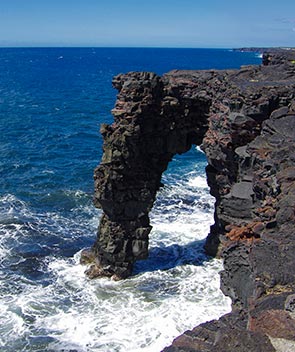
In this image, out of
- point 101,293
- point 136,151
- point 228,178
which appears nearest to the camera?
point 228,178

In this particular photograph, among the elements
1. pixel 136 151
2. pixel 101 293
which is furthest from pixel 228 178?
pixel 101 293

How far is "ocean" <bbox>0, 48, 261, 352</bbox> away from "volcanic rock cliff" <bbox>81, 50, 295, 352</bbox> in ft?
8.41

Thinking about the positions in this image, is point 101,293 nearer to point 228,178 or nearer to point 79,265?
point 79,265

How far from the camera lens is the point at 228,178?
107 ft

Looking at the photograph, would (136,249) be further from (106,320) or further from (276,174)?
(276,174)

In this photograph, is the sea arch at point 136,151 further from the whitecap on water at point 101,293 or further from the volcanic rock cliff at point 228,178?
the whitecap on water at point 101,293

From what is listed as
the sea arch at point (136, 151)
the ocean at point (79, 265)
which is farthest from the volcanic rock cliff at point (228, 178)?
the ocean at point (79, 265)

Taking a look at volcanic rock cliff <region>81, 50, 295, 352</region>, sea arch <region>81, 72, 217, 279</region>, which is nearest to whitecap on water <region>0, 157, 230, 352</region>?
sea arch <region>81, 72, 217, 279</region>

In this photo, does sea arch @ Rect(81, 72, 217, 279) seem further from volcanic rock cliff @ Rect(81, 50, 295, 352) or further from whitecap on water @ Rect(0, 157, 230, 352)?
whitecap on water @ Rect(0, 157, 230, 352)

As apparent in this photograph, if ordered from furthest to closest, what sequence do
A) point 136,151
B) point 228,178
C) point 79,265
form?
point 79,265
point 136,151
point 228,178

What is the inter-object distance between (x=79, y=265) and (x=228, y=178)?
12729 mm

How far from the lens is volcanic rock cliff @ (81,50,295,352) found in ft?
40.4

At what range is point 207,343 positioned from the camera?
11.7m

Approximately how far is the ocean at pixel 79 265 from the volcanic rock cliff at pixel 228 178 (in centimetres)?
256
